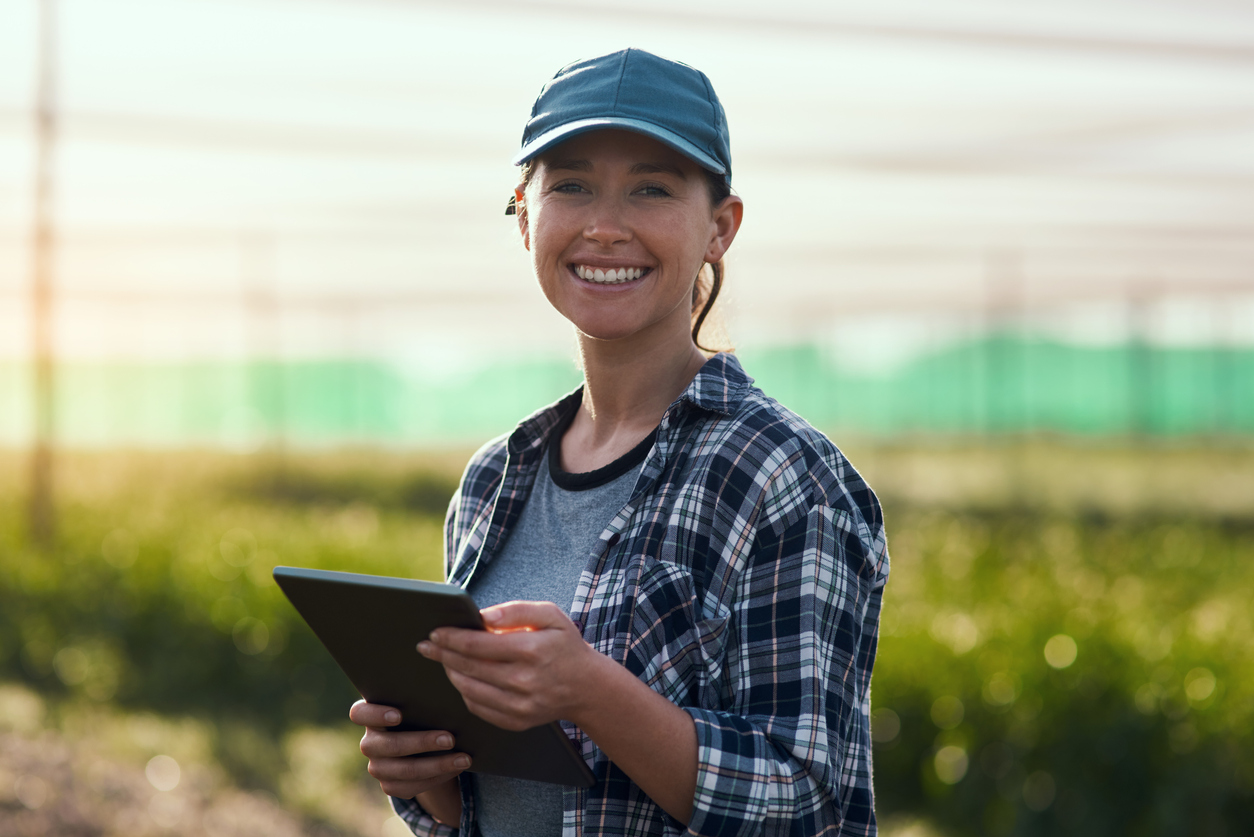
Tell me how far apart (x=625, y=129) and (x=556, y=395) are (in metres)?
20.2

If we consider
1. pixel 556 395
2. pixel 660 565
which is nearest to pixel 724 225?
pixel 660 565

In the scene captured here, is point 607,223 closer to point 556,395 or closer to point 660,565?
point 660,565

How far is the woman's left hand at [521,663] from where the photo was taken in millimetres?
1007

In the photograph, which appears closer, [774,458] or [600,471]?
[774,458]

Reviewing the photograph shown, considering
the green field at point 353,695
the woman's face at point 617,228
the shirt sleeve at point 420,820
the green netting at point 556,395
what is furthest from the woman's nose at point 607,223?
the green netting at point 556,395

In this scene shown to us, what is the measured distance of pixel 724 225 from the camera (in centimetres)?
138

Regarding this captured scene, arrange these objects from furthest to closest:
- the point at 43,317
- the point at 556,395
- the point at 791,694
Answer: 1. the point at 556,395
2. the point at 43,317
3. the point at 791,694

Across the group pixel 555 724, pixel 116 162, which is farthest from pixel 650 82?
pixel 116 162

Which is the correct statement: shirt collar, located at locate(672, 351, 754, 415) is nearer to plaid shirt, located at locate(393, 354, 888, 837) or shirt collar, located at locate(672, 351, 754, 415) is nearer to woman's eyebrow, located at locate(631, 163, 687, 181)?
plaid shirt, located at locate(393, 354, 888, 837)

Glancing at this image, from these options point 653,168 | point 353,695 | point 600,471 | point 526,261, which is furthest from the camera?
point 526,261

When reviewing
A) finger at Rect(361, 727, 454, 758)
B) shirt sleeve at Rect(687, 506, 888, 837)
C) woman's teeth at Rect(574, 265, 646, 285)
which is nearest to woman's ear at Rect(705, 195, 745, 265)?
woman's teeth at Rect(574, 265, 646, 285)

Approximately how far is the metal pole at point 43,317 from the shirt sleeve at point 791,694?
562 centimetres

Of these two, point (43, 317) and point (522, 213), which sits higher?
point (522, 213)

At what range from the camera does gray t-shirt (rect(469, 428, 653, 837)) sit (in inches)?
52.2
